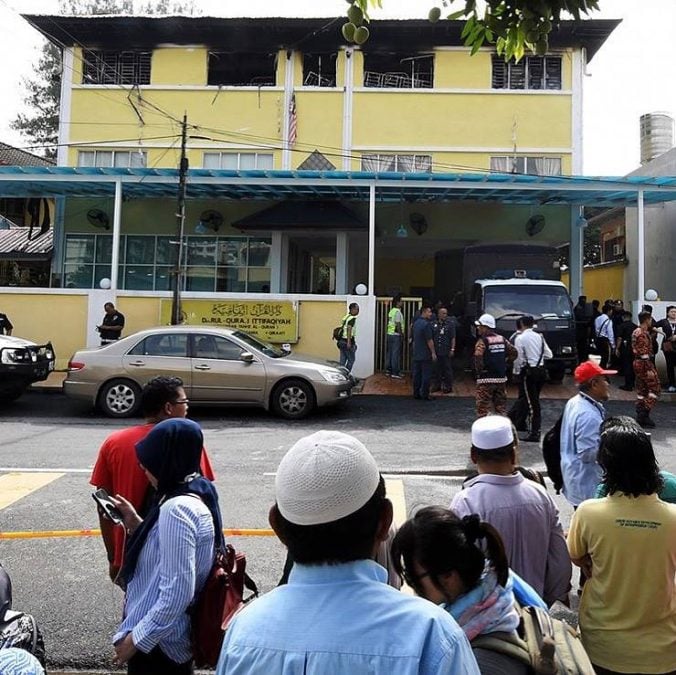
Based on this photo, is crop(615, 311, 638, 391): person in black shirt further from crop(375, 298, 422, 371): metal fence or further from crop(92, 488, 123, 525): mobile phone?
crop(92, 488, 123, 525): mobile phone

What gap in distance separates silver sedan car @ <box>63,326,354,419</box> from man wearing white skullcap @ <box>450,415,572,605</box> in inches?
326

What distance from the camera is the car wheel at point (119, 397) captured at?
1102cm

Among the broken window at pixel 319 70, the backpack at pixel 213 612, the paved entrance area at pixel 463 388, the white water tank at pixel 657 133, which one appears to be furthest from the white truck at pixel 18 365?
the white water tank at pixel 657 133

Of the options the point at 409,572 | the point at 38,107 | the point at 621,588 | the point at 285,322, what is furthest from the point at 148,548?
the point at 38,107

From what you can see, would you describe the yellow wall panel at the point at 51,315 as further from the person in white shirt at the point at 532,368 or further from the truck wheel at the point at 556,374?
the person in white shirt at the point at 532,368

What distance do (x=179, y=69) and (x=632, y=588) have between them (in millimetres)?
20691

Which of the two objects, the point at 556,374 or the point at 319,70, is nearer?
the point at 556,374

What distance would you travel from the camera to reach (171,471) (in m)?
2.49

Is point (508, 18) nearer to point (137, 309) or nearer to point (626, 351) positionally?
point (626, 351)

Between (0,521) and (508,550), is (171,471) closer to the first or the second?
(508,550)

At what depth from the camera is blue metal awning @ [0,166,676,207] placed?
15.6 metres

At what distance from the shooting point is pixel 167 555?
2.32 meters

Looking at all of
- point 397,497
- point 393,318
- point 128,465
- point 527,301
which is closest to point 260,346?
point 393,318

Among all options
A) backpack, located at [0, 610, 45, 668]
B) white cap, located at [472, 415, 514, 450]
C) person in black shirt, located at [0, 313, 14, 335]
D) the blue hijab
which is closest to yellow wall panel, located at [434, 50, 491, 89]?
person in black shirt, located at [0, 313, 14, 335]
